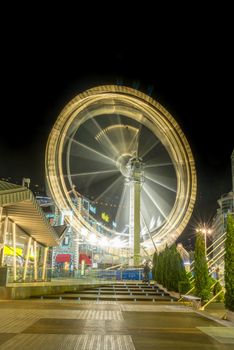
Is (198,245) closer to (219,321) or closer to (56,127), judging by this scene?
(219,321)

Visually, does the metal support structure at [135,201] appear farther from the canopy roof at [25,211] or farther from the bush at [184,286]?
the bush at [184,286]

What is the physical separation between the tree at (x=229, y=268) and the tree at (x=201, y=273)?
2.46 meters

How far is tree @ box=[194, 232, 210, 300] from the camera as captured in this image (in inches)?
423

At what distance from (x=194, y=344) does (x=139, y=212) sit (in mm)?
26414

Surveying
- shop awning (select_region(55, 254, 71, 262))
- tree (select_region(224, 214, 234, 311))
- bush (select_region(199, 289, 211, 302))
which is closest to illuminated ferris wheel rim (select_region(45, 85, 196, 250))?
bush (select_region(199, 289, 211, 302))

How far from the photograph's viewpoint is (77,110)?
2627cm

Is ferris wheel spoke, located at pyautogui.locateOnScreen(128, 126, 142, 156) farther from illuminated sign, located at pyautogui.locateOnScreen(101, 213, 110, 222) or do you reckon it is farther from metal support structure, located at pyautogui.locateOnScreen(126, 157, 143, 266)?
illuminated sign, located at pyautogui.locateOnScreen(101, 213, 110, 222)

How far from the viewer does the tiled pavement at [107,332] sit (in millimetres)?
4773

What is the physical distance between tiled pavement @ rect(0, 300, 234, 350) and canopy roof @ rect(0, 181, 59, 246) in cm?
355

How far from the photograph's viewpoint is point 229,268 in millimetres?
8516

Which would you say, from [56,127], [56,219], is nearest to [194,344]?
[56,127]

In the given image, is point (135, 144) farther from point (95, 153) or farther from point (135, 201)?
point (135, 201)

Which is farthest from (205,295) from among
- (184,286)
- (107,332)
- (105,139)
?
(105,139)

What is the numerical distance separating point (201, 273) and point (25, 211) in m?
6.25
